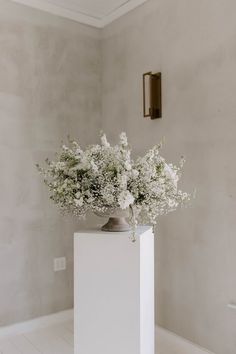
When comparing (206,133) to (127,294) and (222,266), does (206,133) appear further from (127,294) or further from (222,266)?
(127,294)

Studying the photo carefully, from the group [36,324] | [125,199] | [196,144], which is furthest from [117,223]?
[36,324]

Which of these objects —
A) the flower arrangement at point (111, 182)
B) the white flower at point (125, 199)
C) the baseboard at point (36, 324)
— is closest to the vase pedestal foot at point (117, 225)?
the flower arrangement at point (111, 182)

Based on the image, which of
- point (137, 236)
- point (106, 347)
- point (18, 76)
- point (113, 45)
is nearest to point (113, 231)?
point (137, 236)

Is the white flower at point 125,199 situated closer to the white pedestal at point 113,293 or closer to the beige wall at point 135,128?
the white pedestal at point 113,293

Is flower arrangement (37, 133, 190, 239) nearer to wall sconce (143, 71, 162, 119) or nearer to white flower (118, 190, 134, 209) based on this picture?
white flower (118, 190, 134, 209)

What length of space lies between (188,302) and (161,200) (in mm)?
1078

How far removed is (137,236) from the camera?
1.68m

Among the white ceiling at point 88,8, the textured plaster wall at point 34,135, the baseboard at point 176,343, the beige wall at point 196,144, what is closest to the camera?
the beige wall at point 196,144

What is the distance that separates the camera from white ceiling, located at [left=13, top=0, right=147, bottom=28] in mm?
2893

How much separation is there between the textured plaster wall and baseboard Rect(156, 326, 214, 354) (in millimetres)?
913

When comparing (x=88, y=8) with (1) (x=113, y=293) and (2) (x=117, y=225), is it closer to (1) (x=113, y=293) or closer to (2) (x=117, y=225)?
(2) (x=117, y=225)

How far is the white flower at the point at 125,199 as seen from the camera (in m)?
1.57

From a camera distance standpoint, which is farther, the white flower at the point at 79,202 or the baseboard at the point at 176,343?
the baseboard at the point at 176,343

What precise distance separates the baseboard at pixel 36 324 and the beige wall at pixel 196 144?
89 cm
